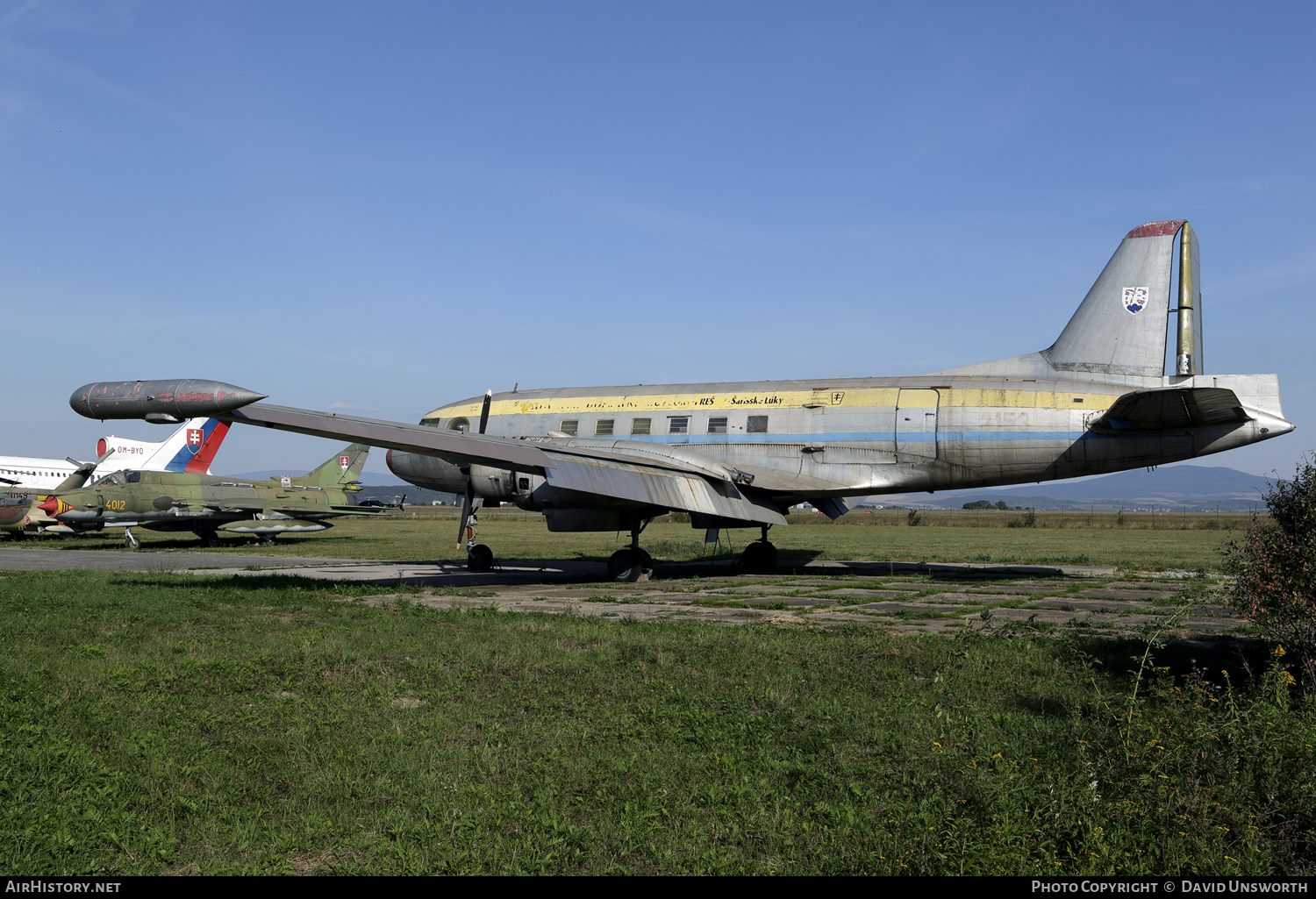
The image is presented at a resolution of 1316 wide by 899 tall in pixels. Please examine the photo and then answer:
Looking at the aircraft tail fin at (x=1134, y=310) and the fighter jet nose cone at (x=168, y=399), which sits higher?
the aircraft tail fin at (x=1134, y=310)

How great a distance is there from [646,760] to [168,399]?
13.1 metres

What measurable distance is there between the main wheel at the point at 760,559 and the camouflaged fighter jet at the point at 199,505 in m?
25.6

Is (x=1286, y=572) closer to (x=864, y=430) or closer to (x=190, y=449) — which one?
(x=864, y=430)

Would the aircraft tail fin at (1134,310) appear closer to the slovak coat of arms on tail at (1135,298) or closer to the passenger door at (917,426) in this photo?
the slovak coat of arms on tail at (1135,298)

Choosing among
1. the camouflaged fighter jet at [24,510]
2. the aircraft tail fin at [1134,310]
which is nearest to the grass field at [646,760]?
the aircraft tail fin at [1134,310]

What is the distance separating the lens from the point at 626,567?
902 inches

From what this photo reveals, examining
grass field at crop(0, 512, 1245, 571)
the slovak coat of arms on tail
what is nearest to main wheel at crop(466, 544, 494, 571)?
grass field at crop(0, 512, 1245, 571)

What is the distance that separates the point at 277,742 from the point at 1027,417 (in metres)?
18.7

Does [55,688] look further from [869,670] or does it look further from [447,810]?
[869,670]

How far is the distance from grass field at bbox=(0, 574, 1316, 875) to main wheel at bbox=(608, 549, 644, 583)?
11393 millimetres

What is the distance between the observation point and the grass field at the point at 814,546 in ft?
104

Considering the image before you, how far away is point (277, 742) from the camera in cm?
729

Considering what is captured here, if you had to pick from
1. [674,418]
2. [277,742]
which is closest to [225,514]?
[674,418]

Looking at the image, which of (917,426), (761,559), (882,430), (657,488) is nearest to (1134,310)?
(917,426)
